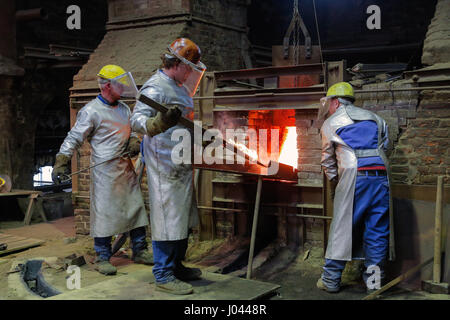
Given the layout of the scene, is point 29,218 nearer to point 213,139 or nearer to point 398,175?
point 213,139

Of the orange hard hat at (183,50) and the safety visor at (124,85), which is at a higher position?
the orange hard hat at (183,50)

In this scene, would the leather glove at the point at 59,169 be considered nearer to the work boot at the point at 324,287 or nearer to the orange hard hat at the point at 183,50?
the orange hard hat at the point at 183,50

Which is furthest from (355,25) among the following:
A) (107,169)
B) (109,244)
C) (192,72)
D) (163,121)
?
(163,121)

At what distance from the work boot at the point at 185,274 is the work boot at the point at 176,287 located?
32 cm

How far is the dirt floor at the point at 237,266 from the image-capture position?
456cm

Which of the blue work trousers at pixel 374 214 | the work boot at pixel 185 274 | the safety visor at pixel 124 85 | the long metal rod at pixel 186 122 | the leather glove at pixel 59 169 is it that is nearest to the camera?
the long metal rod at pixel 186 122

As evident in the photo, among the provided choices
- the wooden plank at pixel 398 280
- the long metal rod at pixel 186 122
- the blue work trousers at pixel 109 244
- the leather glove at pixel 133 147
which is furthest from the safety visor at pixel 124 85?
the wooden plank at pixel 398 280

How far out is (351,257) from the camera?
4449mm

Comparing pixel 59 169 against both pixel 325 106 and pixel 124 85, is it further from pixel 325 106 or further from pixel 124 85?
pixel 325 106

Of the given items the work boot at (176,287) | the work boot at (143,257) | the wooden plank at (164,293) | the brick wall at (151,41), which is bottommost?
the work boot at (143,257)

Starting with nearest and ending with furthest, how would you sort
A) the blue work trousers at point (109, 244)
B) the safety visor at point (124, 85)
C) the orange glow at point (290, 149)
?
1. the safety visor at point (124, 85)
2. the blue work trousers at point (109, 244)
3. the orange glow at point (290, 149)

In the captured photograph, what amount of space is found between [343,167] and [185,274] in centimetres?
179

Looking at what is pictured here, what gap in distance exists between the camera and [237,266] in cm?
563
